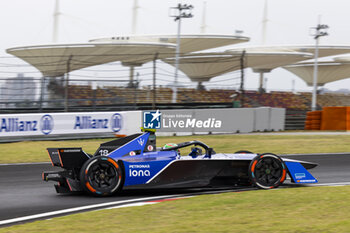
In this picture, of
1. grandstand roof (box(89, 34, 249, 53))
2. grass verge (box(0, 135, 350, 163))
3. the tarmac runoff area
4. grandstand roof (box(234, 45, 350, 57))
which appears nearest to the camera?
the tarmac runoff area

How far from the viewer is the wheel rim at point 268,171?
7.65 meters

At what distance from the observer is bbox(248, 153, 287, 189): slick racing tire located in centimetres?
760

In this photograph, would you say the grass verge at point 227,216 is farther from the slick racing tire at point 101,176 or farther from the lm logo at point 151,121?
the lm logo at point 151,121

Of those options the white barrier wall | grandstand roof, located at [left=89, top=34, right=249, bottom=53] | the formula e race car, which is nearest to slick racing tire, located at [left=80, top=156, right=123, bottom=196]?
the formula e race car

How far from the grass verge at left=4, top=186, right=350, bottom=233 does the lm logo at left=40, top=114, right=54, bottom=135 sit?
10065 mm

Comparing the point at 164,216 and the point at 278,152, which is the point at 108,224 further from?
the point at 278,152

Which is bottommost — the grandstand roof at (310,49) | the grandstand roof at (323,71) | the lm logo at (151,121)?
the lm logo at (151,121)

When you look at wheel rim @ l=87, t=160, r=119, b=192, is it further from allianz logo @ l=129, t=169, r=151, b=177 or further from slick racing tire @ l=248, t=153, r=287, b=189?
slick racing tire @ l=248, t=153, r=287, b=189

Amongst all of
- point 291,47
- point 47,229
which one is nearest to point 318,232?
point 47,229

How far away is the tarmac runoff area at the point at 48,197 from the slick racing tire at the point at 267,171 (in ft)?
0.92

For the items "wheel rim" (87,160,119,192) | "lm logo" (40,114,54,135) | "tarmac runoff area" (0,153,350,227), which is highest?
"lm logo" (40,114,54,135)

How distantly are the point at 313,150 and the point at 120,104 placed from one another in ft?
23.8

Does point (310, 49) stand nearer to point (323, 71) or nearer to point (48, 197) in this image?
point (323, 71)

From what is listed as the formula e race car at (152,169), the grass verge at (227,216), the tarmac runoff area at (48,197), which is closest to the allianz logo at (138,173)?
the formula e race car at (152,169)
